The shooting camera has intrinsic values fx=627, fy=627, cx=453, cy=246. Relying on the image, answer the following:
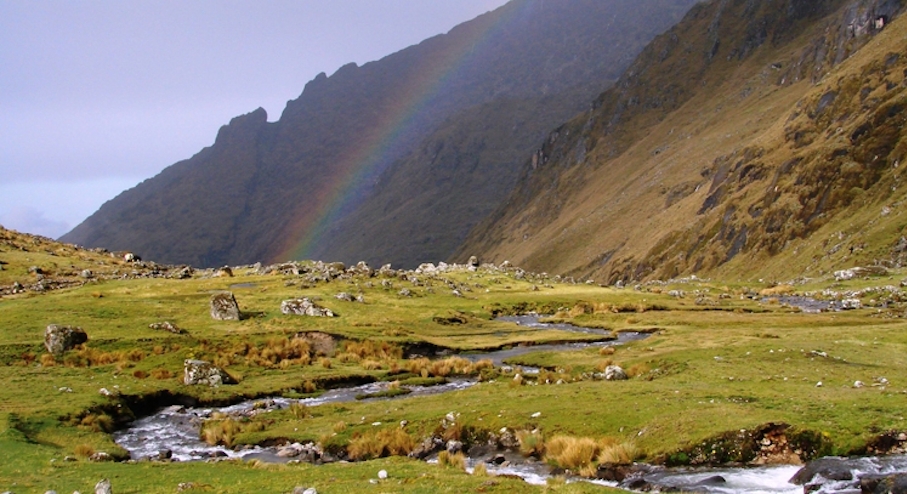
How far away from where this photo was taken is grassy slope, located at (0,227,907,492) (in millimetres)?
21953

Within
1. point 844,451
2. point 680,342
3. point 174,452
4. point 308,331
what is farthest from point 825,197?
point 174,452

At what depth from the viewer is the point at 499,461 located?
2489 cm

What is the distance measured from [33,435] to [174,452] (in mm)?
5879

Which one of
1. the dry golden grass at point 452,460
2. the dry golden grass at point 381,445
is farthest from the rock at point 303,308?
the dry golden grass at point 452,460

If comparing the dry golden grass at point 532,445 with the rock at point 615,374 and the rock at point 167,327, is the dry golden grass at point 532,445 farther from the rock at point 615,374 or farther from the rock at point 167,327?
the rock at point 167,327

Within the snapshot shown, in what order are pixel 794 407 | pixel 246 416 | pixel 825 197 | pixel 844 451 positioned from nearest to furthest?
pixel 844 451
pixel 794 407
pixel 246 416
pixel 825 197

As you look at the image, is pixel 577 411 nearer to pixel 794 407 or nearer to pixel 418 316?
pixel 794 407

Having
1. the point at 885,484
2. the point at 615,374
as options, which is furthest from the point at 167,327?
the point at 885,484

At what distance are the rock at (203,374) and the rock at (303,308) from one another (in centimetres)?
1967

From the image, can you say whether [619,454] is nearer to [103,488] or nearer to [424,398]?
[424,398]

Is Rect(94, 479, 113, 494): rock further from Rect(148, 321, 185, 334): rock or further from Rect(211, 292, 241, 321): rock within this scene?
Rect(211, 292, 241, 321): rock

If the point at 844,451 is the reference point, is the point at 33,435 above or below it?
above

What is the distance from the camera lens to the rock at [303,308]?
61500 millimetres

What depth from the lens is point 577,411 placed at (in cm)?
2781
